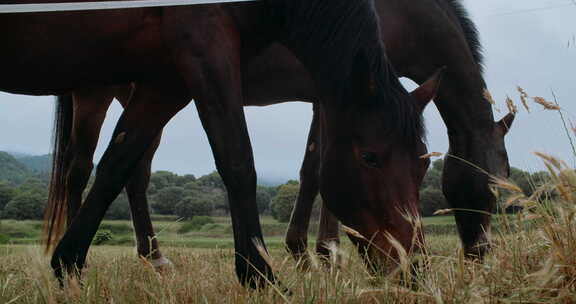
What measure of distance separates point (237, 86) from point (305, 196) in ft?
7.46

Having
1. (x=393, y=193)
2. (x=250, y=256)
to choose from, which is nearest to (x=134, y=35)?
(x=250, y=256)

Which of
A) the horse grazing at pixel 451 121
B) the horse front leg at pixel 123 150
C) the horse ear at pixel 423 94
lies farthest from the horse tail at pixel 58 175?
the horse ear at pixel 423 94

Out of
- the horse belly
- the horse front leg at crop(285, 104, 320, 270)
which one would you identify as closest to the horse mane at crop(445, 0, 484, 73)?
the horse front leg at crop(285, 104, 320, 270)

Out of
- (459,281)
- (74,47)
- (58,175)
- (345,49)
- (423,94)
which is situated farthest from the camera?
(58,175)

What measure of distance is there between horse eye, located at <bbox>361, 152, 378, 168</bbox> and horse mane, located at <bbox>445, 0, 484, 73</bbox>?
2629mm

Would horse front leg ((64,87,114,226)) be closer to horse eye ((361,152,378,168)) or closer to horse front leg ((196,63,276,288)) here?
horse front leg ((196,63,276,288))

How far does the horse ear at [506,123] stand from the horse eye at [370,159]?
222cm

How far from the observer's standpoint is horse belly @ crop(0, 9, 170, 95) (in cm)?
236

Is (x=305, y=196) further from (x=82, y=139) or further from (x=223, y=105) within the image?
(x=223, y=105)

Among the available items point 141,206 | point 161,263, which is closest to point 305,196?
point 161,263

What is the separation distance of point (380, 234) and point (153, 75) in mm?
1398

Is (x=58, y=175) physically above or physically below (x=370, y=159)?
above

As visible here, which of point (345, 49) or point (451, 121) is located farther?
point (451, 121)

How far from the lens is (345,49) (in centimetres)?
252
